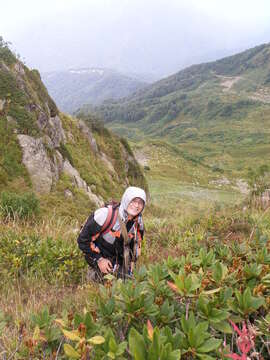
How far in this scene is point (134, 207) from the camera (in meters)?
3.78

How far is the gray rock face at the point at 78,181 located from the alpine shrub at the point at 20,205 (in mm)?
5496

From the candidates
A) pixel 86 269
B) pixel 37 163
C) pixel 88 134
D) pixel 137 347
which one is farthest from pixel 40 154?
pixel 137 347

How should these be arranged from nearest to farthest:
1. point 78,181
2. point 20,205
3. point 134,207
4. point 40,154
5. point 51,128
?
point 134,207
point 20,205
point 40,154
point 78,181
point 51,128

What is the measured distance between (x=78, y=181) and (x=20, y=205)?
6.86m

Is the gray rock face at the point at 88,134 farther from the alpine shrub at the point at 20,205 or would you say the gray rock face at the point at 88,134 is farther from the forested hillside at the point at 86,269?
the alpine shrub at the point at 20,205

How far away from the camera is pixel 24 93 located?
13.5m

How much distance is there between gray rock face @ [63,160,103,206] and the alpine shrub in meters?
5.50

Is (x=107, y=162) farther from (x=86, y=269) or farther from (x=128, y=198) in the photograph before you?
(x=128, y=198)

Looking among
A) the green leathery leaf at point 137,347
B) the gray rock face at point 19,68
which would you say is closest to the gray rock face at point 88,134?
the gray rock face at point 19,68

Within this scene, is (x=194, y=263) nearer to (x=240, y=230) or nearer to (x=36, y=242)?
(x=36, y=242)

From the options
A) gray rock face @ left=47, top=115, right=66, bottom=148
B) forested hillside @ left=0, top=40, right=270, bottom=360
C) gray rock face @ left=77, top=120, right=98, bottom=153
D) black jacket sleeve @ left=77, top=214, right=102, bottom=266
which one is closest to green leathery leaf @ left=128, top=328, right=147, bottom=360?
forested hillside @ left=0, top=40, right=270, bottom=360

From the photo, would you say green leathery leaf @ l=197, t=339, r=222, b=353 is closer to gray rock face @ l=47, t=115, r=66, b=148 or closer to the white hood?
the white hood

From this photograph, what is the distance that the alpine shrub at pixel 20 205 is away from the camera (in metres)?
7.13

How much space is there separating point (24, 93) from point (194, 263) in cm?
1337
